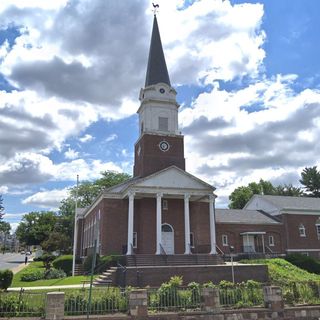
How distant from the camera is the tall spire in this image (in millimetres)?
40500

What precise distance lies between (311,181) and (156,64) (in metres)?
51.4

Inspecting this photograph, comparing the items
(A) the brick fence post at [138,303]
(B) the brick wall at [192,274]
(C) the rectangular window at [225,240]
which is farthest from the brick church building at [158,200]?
(A) the brick fence post at [138,303]

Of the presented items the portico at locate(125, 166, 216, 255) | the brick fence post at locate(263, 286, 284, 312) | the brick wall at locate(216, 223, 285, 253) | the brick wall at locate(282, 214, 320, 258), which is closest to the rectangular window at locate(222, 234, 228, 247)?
the brick wall at locate(216, 223, 285, 253)

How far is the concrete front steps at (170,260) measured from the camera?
2920 cm

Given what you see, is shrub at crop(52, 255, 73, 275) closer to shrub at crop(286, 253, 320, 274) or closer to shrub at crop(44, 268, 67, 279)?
shrub at crop(44, 268, 67, 279)

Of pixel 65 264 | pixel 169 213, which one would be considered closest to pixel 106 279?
pixel 169 213

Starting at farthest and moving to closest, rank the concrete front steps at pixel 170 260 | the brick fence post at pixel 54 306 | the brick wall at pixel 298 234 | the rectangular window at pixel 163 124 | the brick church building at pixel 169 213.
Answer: the brick wall at pixel 298 234
the rectangular window at pixel 163 124
the brick church building at pixel 169 213
the concrete front steps at pixel 170 260
the brick fence post at pixel 54 306

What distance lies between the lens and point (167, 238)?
115ft

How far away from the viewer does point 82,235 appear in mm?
51969

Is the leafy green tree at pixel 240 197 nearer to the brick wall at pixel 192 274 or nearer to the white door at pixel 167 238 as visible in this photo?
the white door at pixel 167 238

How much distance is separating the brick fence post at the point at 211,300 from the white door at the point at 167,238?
20170 mm

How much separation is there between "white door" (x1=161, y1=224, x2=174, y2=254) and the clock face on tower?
25.5ft

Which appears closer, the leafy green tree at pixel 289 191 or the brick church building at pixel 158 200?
the brick church building at pixel 158 200

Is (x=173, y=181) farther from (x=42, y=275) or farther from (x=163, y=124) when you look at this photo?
(x=42, y=275)
